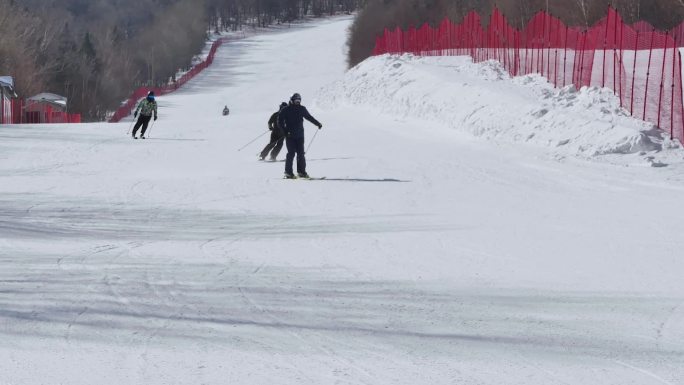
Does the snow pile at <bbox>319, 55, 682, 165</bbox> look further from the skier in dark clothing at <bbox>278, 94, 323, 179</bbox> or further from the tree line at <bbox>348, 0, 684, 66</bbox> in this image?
the tree line at <bbox>348, 0, 684, 66</bbox>

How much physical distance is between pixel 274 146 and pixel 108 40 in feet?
327

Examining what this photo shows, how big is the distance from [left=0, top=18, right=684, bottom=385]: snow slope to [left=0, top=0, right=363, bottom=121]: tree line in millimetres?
53740

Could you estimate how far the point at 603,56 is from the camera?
72.0 ft

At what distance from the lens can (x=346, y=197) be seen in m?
14.3

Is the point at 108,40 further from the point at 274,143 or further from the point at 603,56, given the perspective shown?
the point at 603,56

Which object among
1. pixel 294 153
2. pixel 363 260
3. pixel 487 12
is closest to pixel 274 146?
pixel 294 153

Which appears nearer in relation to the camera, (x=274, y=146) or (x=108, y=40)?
(x=274, y=146)

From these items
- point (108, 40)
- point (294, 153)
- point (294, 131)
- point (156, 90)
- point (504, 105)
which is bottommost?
point (156, 90)

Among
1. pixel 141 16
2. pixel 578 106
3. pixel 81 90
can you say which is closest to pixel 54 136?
pixel 578 106

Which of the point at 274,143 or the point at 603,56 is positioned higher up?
the point at 603,56

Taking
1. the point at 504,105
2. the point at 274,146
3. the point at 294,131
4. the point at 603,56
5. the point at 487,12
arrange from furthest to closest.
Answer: the point at 487,12 < the point at 504,105 < the point at 603,56 < the point at 274,146 < the point at 294,131

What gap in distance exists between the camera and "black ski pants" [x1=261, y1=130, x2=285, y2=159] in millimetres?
20172

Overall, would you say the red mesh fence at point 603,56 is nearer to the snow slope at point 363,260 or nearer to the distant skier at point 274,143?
the snow slope at point 363,260

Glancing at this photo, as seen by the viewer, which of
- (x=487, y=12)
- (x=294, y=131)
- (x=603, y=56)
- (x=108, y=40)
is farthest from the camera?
(x=108, y=40)
